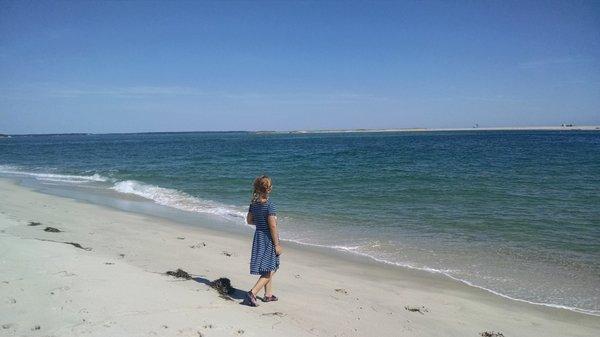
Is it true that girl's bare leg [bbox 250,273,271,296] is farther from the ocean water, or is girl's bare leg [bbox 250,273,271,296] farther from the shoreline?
the ocean water

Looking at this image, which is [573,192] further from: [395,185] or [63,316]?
[63,316]

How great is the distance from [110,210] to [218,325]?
11.9m

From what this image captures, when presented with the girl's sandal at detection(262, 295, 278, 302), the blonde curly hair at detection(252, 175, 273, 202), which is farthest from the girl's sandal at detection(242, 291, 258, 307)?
the blonde curly hair at detection(252, 175, 273, 202)

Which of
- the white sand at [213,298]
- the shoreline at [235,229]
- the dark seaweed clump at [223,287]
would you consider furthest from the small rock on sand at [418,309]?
the dark seaweed clump at [223,287]

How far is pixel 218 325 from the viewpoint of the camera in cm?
→ 480

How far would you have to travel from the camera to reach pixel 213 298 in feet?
19.1

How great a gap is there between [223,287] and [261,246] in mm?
997

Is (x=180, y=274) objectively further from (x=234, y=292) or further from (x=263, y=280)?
(x=263, y=280)

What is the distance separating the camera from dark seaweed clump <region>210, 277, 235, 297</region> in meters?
6.30

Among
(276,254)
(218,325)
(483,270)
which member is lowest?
(483,270)

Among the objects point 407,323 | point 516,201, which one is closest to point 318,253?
point 407,323

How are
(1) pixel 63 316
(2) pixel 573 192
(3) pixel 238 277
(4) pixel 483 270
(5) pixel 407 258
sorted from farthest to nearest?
(2) pixel 573 192 → (5) pixel 407 258 → (4) pixel 483 270 → (3) pixel 238 277 → (1) pixel 63 316

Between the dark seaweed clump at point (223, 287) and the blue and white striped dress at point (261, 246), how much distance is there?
659 mm

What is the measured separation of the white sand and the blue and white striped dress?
20.8 inches
